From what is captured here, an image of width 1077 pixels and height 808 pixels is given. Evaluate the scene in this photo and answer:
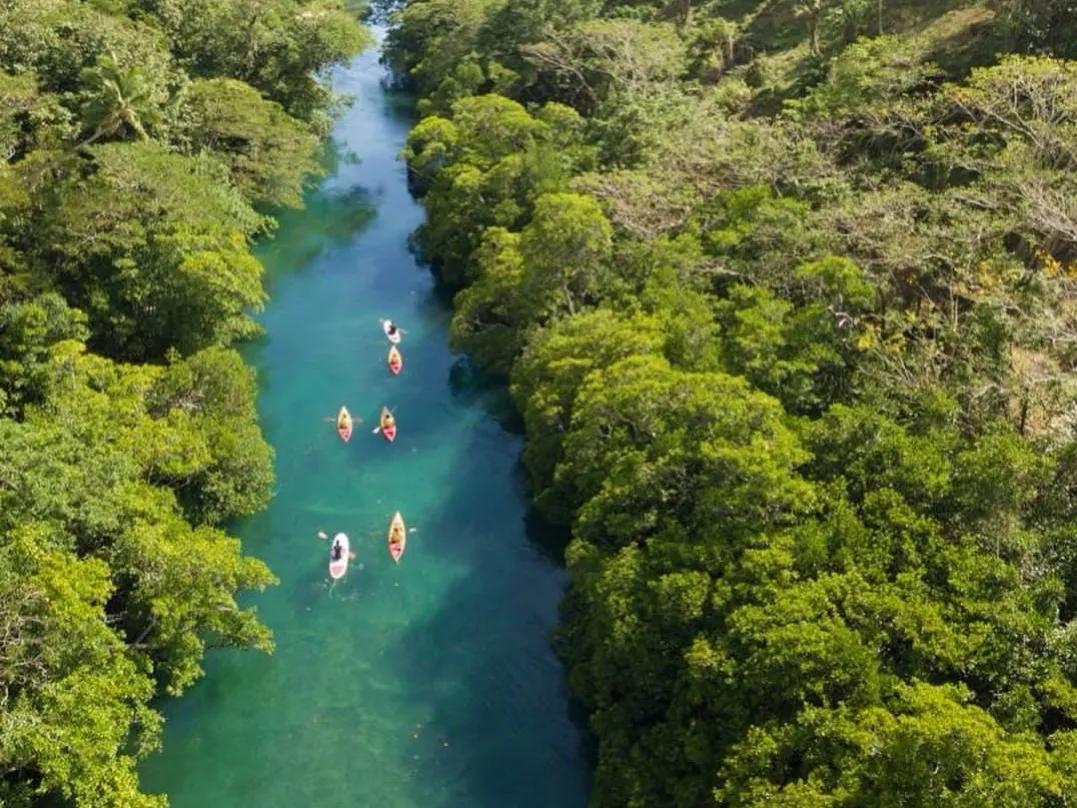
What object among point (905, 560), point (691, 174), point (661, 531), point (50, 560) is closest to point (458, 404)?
point (691, 174)

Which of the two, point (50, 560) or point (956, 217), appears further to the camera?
point (956, 217)

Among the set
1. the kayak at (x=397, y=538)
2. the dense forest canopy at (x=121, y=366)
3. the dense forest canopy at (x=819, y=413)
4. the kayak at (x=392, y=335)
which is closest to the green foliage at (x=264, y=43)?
the dense forest canopy at (x=121, y=366)

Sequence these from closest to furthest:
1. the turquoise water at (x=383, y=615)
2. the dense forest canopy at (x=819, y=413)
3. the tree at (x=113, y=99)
→ the dense forest canopy at (x=819, y=413)
the turquoise water at (x=383, y=615)
the tree at (x=113, y=99)

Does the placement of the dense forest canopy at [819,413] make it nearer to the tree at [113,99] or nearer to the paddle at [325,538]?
the paddle at [325,538]

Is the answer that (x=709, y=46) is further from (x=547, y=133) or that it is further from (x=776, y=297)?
(x=776, y=297)

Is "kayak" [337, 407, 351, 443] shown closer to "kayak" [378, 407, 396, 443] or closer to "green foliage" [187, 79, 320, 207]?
"kayak" [378, 407, 396, 443]
